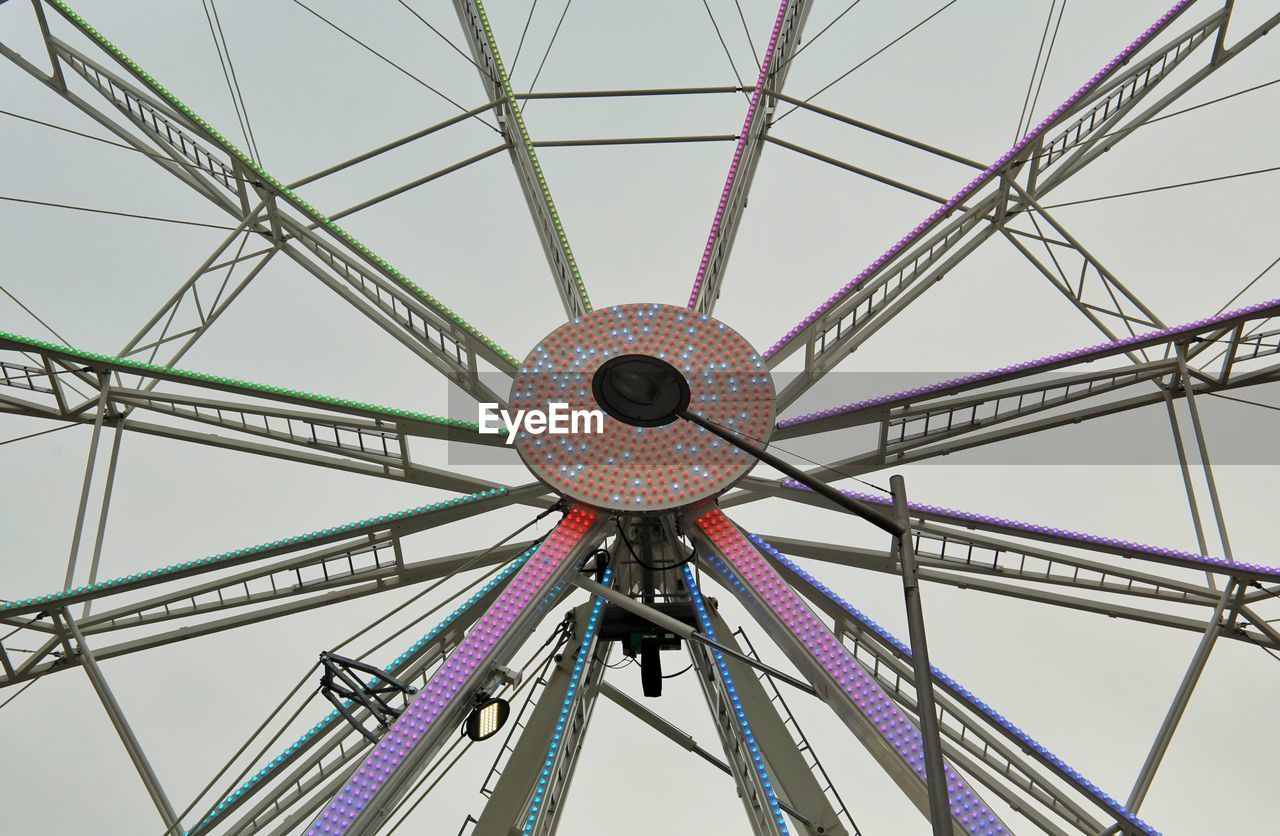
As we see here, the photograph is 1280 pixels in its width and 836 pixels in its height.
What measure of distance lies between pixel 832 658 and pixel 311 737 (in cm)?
624

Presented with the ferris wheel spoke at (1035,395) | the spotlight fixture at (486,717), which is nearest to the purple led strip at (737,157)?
the ferris wheel spoke at (1035,395)

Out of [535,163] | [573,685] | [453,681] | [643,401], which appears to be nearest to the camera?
[453,681]

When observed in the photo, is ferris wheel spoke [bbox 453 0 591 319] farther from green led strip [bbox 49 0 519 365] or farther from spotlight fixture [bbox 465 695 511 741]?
spotlight fixture [bbox 465 695 511 741]

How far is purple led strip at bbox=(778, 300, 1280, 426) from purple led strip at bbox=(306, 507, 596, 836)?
359cm

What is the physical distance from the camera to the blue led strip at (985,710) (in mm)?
13398

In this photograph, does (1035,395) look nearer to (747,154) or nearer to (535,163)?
(747,154)

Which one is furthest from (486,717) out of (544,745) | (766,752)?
(766,752)

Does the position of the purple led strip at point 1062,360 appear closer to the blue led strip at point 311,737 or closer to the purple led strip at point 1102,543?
the purple led strip at point 1102,543

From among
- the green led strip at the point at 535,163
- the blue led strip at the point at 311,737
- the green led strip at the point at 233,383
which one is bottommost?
the blue led strip at the point at 311,737

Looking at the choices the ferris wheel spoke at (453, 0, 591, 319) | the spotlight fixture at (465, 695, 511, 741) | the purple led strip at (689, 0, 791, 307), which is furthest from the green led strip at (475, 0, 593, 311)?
the spotlight fixture at (465, 695, 511, 741)

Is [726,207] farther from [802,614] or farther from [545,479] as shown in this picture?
[802,614]

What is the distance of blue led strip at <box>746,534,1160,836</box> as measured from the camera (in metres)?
13.4

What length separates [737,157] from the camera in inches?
762

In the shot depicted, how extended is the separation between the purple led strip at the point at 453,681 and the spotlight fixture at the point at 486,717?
0.23 metres
